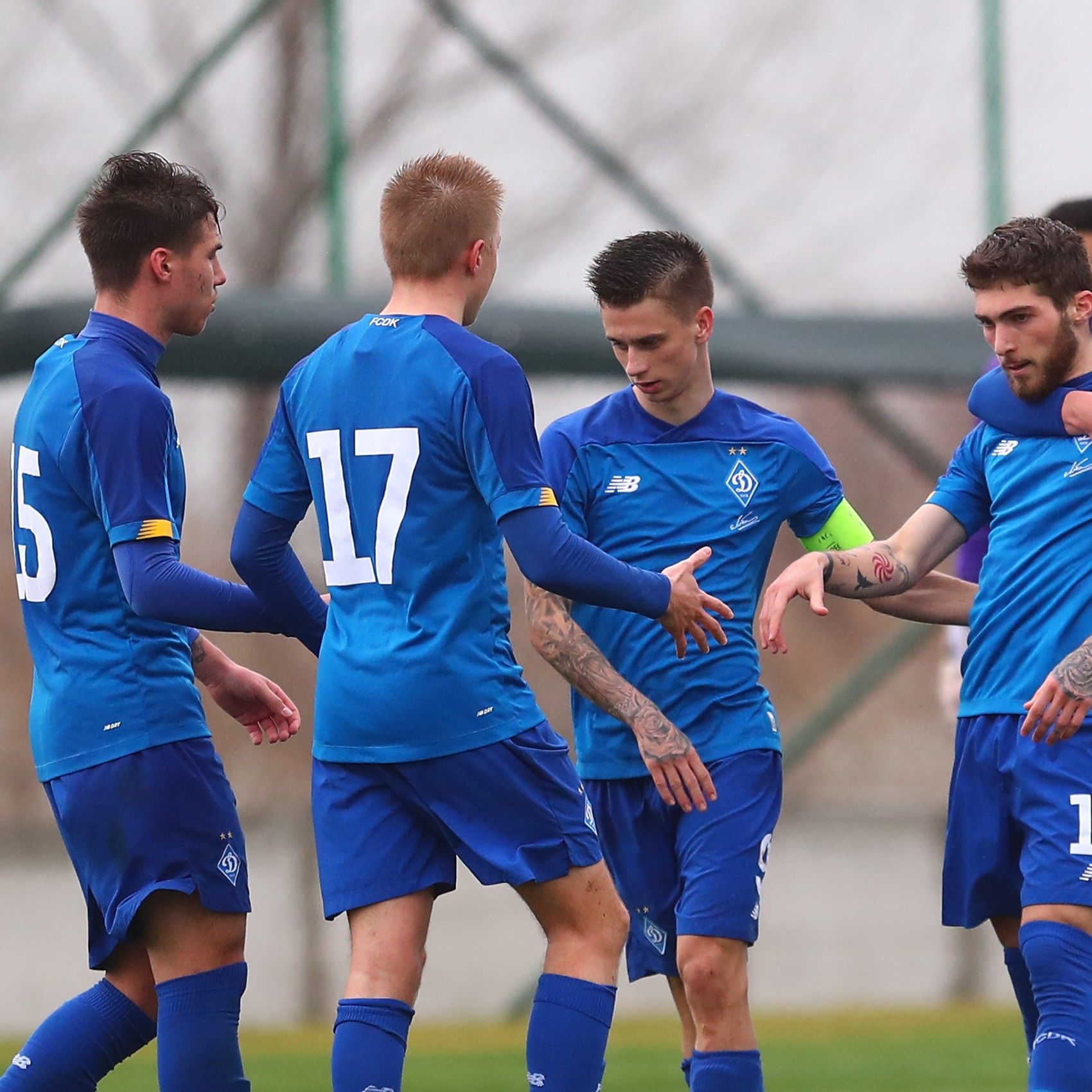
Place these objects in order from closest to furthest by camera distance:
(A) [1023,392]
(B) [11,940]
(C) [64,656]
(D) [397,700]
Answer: (D) [397,700] < (C) [64,656] < (A) [1023,392] < (B) [11,940]

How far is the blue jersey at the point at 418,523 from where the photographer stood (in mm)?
3391

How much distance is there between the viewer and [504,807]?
3432mm

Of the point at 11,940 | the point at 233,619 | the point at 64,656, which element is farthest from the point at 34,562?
the point at 11,940

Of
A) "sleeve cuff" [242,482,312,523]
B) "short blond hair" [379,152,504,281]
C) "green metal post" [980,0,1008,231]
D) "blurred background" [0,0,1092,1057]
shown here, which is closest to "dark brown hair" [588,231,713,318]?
"short blond hair" [379,152,504,281]

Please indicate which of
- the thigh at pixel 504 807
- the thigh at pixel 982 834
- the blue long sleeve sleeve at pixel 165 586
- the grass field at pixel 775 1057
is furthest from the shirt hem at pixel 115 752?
the grass field at pixel 775 1057

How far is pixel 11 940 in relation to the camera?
851cm

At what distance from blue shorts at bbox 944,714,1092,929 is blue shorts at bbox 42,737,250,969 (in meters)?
1.50

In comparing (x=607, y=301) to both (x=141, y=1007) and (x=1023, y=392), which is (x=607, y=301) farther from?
(x=141, y=1007)

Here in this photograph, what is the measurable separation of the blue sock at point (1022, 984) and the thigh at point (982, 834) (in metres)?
0.11

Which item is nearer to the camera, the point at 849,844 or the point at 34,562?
the point at 34,562

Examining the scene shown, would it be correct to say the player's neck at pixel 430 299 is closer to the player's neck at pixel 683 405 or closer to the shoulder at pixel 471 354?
the shoulder at pixel 471 354

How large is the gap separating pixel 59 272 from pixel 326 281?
49.5 inches

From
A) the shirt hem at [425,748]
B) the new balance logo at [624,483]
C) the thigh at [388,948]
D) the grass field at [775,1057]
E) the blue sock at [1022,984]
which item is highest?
the new balance logo at [624,483]

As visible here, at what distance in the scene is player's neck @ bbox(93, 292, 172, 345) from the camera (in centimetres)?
378
